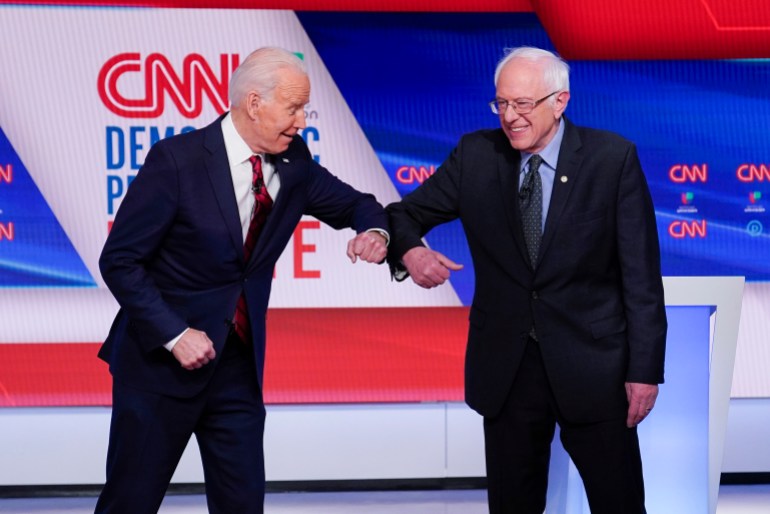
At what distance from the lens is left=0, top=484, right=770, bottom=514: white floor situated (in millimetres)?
4449

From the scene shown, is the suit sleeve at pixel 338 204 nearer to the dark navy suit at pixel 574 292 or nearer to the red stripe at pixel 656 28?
the dark navy suit at pixel 574 292

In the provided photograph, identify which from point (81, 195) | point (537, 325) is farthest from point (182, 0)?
point (537, 325)

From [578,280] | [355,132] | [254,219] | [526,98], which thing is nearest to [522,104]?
[526,98]

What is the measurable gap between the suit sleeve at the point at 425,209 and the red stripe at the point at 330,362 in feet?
5.95

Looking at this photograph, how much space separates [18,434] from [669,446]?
2722mm

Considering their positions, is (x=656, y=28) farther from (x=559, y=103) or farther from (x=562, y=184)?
(x=562, y=184)

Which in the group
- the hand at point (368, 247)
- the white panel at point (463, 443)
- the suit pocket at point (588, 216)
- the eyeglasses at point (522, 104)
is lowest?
the white panel at point (463, 443)

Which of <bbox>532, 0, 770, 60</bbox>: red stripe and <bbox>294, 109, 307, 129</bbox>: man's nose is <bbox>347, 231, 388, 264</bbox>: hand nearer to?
<bbox>294, 109, 307, 129</bbox>: man's nose

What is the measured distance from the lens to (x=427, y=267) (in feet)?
8.61

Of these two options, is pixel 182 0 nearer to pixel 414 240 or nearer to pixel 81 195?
pixel 81 195

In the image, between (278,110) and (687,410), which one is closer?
(278,110)

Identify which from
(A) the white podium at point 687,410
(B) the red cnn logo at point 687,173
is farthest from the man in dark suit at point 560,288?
(B) the red cnn logo at point 687,173

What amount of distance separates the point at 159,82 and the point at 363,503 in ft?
6.18

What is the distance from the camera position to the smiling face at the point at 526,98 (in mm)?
2576
